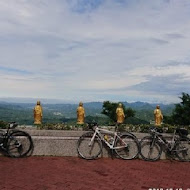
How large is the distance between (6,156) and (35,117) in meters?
6.18

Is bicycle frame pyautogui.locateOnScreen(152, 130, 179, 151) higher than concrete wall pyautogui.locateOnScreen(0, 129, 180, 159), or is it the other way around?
bicycle frame pyautogui.locateOnScreen(152, 130, 179, 151)

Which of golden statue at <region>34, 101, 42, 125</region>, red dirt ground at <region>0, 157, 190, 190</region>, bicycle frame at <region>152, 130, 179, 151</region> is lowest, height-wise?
red dirt ground at <region>0, 157, 190, 190</region>

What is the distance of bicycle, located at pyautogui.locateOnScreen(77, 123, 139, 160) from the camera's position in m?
8.31

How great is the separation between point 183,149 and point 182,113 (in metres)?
19.4

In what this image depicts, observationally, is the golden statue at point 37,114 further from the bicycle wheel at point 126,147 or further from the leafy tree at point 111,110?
the leafy tree at point 111,110

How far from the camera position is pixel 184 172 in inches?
291

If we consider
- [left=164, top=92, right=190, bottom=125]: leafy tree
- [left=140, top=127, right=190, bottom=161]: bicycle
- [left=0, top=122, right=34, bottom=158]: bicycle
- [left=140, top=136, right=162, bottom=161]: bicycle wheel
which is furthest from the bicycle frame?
[left=164, top=92, right=190, bottom=125]: leafy tree

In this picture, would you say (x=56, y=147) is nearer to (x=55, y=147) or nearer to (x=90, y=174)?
(x=55, y=147)

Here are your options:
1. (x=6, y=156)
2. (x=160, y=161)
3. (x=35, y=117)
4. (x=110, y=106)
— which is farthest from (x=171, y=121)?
(x=6, y=156)

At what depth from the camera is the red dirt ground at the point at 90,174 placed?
579 cm

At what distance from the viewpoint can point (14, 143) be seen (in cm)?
801

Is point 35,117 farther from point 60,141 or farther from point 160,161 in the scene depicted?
point 160,161

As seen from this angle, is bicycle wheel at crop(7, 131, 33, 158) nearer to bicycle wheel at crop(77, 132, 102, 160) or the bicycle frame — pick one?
bicycle wheel at crop(77, 132, 102, 160)

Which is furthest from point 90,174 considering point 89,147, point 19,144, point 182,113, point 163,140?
point 182,113
